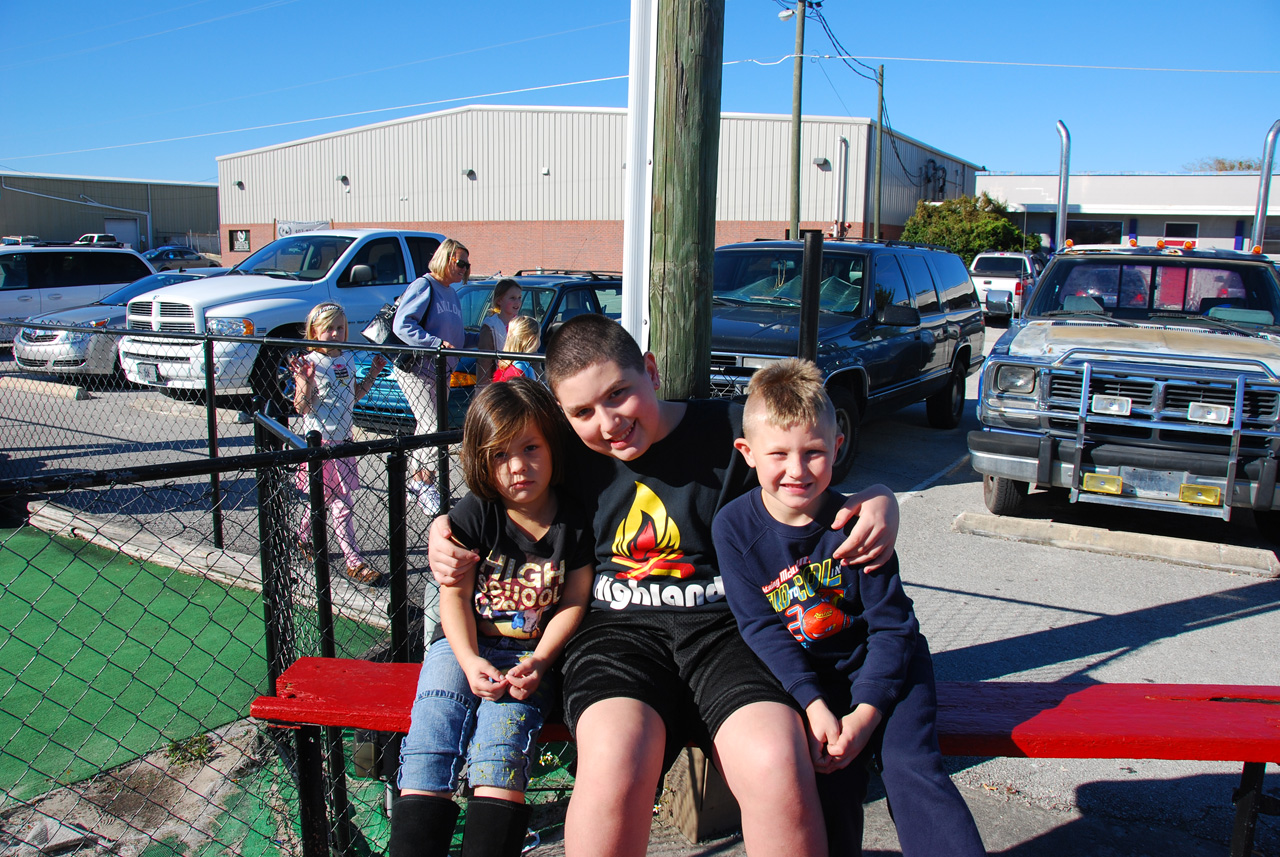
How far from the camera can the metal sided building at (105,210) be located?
49312mm

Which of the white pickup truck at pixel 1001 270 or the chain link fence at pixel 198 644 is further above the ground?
the white pickup truck at pixel 1001 270

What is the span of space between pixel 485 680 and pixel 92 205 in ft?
194

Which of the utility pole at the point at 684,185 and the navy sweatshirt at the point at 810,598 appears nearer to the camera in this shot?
the navy sweatshirt at the point at 810,598

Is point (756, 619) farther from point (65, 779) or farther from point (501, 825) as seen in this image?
point (65, 779)

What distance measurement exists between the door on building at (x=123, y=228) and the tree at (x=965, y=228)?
143 ft

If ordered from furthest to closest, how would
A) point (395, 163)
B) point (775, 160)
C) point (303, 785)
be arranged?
point (395, 163) → point (775, 160) → point (303, 785)

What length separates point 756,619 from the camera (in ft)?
7.58

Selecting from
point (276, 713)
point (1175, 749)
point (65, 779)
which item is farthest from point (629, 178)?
point (65, 779)

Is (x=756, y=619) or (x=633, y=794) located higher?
(x=756, y=619)

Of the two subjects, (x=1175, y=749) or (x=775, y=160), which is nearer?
(x=1175, y=749)

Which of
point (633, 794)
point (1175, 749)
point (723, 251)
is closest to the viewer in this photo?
point (633, 794)

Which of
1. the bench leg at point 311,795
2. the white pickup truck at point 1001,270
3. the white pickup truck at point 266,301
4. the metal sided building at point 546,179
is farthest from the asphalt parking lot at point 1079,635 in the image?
the metal sided building at point 546,179

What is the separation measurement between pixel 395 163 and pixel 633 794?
3592cm

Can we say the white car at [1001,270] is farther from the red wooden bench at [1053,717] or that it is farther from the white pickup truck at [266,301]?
the red wooden bench at [1053,717]
